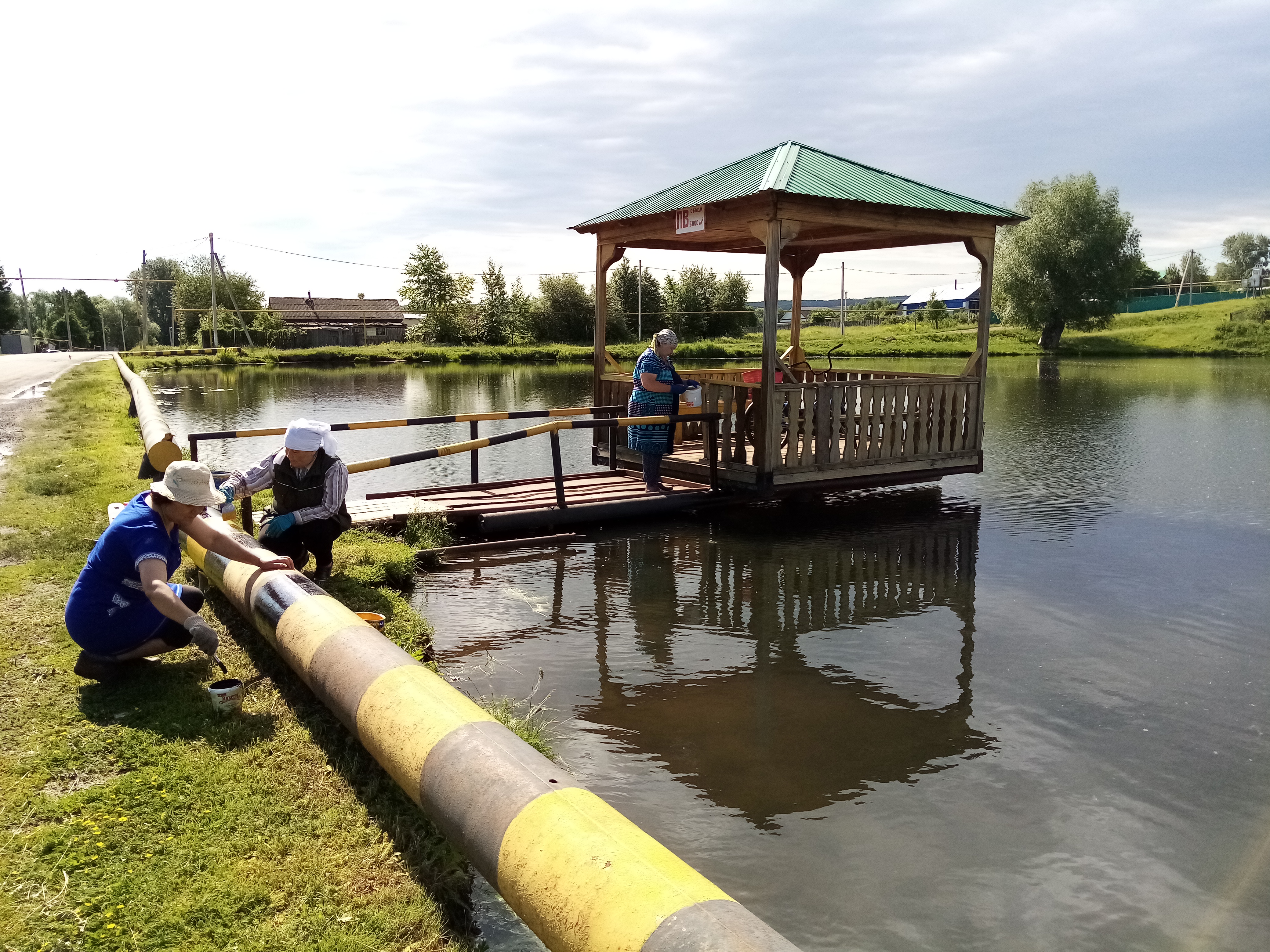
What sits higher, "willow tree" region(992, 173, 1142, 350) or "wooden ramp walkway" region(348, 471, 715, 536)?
"willow tree" region(992, 173, 1142, 350)

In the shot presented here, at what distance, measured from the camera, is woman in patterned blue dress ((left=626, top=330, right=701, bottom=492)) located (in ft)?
36.0

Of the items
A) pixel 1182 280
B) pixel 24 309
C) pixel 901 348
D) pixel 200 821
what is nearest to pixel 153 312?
pixel 24 309

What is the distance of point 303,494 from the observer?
6883mm

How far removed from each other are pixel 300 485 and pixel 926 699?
4694 millimetres

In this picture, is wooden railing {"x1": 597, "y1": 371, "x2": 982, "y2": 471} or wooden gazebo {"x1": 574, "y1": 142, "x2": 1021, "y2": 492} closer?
wooden gazebo {"x1": 574, "y1": 142, "x2": 1021, "y2": 492}

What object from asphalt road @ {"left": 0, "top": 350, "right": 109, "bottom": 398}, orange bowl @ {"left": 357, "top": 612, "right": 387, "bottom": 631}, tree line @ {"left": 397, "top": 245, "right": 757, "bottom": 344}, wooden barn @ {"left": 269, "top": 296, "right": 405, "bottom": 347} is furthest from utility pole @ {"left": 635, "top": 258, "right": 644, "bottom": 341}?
orange bowl @ {"left": 357, "top": 612, "right": 387, "bottom": 631}

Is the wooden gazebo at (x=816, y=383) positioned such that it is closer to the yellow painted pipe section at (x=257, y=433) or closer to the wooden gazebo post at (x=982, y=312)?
the wooden gazebo post at (x=982, y=312)

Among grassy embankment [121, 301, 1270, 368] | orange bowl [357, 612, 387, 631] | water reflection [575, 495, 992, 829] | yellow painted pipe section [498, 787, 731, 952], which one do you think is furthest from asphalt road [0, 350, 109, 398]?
yellow painted pipe section [498, 787, 731, 952]

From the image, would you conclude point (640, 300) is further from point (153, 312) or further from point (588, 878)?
point (153, 312)

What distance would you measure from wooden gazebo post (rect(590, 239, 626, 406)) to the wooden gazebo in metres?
0.04

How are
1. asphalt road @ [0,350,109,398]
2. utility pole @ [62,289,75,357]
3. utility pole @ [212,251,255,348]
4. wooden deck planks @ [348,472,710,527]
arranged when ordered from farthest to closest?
1. utility pole @ [62,289,75,357]
2. utility pole @ [212,251,255,348]
3. asphalt road @ [0,350,109,398]
4. wooden deck planks @ [348,472,710,527]

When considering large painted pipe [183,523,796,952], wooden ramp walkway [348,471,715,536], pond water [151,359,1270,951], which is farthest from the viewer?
wooden ramp walkway [348,471,715,536]

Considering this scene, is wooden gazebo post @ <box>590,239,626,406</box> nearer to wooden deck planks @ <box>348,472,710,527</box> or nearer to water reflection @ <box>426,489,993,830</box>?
wooden deck planks @ <box>348,472,710,527</box>


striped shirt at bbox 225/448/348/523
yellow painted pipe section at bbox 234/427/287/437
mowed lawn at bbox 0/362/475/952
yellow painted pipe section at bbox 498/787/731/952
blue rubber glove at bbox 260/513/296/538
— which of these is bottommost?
mowed lawn at bbox 0/362/475/952
